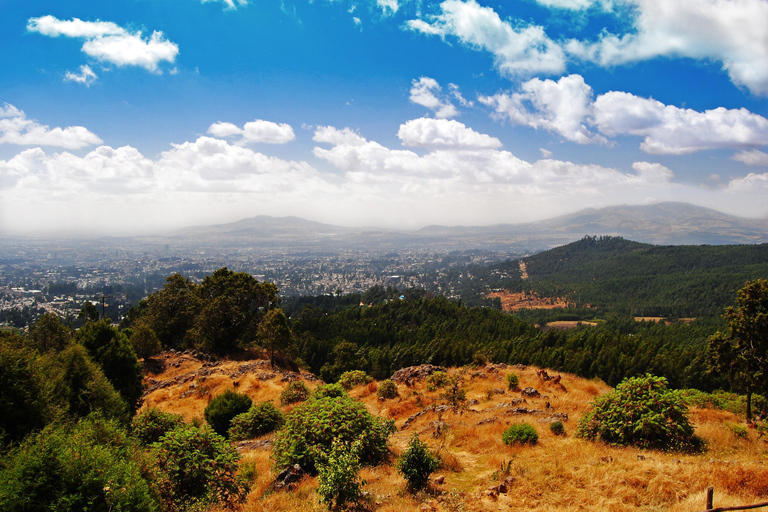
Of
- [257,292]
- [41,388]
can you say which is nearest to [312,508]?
[41,388]

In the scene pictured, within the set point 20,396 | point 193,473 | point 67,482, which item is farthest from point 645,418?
point 20,396

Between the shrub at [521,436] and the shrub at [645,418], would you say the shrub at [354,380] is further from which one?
the shrub at [645,418]

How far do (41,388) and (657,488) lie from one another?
635 inches

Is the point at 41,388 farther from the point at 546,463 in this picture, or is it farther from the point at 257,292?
the point at 257,292

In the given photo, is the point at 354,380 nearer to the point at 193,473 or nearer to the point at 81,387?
the point at 81,387

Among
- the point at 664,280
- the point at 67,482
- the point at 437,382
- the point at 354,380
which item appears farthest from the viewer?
the point at 664,280

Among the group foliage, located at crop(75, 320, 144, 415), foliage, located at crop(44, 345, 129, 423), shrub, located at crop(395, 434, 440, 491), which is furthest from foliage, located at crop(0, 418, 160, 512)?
foliage, located at crop(75, 320, 144, 415)

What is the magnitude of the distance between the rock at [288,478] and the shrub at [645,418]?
339 inches

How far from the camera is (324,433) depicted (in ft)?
30.1

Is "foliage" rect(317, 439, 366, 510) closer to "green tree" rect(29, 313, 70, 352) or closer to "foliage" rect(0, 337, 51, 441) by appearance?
"foliage" rect(0, 337, 51, 441)

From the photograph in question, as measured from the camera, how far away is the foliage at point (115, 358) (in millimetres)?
18469

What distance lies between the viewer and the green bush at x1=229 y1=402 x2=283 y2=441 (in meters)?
14.4

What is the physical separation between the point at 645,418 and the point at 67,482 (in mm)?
12773

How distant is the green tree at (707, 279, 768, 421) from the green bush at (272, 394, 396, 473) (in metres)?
15.6
